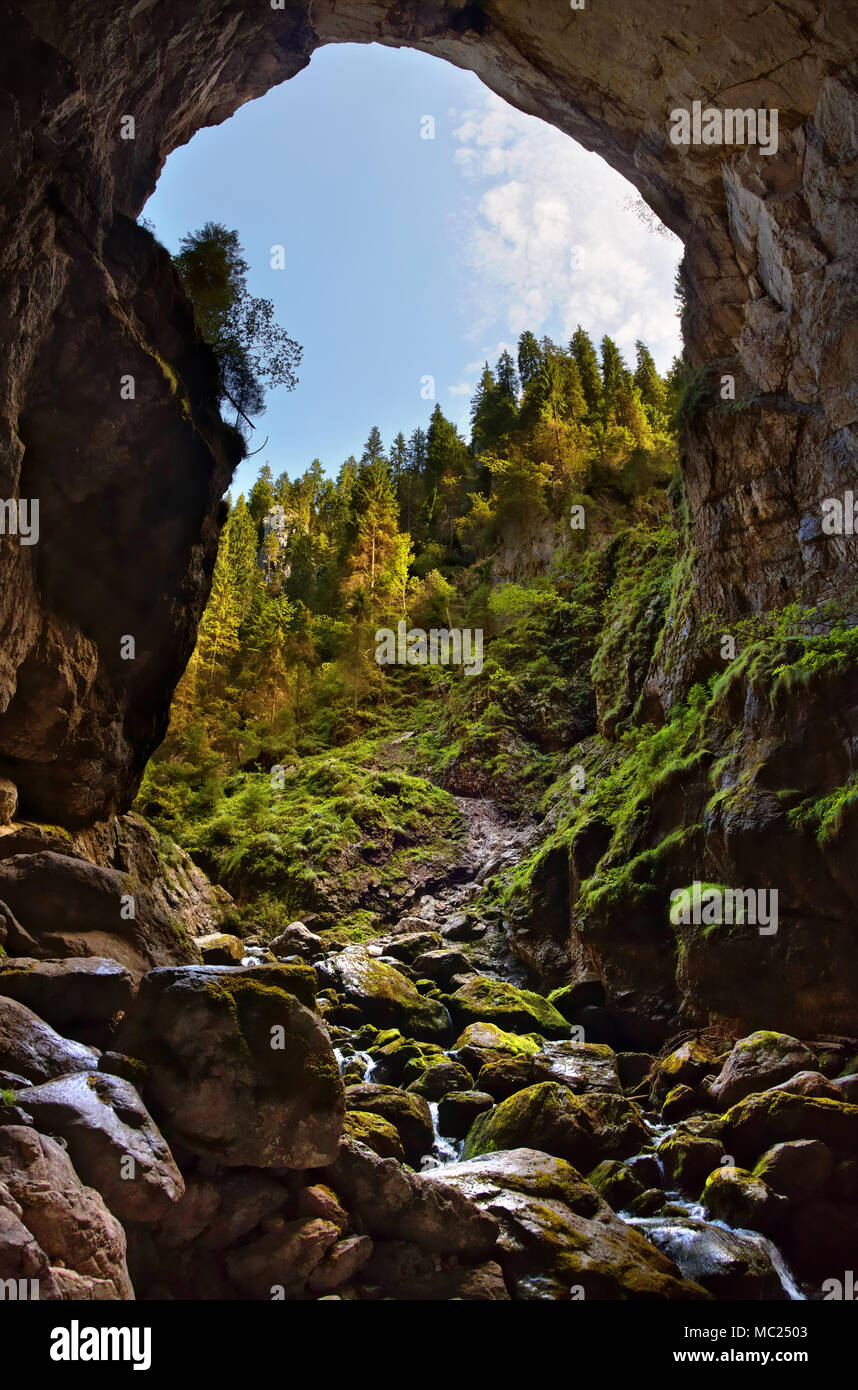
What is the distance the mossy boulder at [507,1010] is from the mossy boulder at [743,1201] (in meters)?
6.67

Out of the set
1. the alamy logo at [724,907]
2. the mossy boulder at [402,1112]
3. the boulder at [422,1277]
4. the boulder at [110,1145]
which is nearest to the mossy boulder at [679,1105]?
the alamy logo at [724,907]

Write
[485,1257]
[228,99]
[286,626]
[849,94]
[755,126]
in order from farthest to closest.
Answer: [286,626] → [228,99] → [755,126] → [849,94] → [485,1257]

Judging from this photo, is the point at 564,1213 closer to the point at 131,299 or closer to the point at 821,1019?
the point at 821,1019

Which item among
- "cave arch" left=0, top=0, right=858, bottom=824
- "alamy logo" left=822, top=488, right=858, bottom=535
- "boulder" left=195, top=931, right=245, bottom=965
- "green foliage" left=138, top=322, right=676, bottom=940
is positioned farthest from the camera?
"green foliage" left=138, top=322, right=676, bottom=940

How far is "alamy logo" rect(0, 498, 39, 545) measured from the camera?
31.1ft

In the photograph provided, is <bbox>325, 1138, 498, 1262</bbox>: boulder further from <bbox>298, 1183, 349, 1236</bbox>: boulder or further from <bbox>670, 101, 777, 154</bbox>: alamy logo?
<bbox>670, 101, 777, 154</bbox>: alamy logo

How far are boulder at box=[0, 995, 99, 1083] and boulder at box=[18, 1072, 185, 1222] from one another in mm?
203

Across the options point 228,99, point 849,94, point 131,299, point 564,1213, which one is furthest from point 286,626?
point 564,1213

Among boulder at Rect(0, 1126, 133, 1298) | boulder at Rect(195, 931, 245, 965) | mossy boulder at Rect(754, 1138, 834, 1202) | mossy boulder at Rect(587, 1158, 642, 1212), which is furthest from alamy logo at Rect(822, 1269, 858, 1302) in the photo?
boulder at Rect(195, 931, 245, 965)

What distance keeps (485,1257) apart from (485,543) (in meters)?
39.9

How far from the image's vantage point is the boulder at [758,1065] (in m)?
11.1

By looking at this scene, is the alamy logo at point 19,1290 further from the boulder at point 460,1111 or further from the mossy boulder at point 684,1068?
the mossy boulder at point 684,1068

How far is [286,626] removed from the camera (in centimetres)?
4241

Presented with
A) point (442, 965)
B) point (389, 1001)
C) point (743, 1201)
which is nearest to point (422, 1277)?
point (743, 1201)
